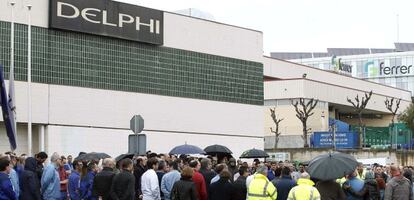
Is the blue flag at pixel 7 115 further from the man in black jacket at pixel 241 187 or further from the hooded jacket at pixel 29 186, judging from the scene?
the man in black jacket at pixel 241 187

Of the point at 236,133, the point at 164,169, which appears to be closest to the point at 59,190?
the point at 164,169

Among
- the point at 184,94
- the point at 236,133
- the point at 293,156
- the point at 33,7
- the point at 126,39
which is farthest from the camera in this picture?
the point at 293,156

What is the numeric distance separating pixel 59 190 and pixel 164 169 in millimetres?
2484

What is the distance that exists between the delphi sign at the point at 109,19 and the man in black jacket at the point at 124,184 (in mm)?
24201

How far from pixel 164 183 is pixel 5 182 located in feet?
13.6

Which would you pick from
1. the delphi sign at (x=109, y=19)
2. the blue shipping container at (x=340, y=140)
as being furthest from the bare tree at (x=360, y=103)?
the delphi sign at (x=109, y=19)

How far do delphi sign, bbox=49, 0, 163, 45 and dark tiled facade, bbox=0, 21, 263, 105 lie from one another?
0.44 meters

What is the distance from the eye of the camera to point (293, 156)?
6675 cm

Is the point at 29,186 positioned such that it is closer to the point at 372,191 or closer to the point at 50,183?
the point at 50,183

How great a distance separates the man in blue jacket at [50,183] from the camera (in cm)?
2014

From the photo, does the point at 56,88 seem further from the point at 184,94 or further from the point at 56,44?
the point at 184,94

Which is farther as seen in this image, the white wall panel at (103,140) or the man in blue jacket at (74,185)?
the white wall panel at (103,140)

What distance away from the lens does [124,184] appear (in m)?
17.9

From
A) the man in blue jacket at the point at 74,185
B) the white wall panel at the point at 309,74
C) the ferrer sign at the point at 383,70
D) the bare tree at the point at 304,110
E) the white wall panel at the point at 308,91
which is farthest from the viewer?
the ferrer sign at the point at 383,70
